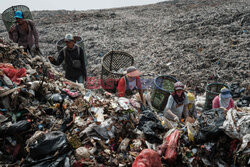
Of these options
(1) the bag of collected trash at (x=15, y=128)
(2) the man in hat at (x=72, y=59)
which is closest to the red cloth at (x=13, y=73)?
(1) the bag of collected trash at (x=15, y=128)

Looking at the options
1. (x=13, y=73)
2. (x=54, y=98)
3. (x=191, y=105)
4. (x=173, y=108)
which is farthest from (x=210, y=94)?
(x=13, y=73)

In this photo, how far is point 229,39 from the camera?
323 inches

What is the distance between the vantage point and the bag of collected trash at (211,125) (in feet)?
7.88

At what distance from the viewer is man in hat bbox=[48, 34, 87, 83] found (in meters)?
4.11

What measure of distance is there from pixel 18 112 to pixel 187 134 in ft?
8.40

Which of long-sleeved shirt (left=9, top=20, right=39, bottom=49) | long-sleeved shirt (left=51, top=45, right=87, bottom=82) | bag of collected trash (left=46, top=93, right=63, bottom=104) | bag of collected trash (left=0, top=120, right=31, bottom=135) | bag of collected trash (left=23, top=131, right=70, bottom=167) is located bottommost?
bag of collected trash (left=23, top=131, right=70, bottom=167)

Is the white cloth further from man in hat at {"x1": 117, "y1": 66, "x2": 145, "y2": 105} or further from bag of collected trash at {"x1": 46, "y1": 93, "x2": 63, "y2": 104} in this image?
bag of collected trash at {"x1": 46, "y1": 93, "x2": 63, "y2": 104}

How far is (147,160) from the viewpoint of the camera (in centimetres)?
229

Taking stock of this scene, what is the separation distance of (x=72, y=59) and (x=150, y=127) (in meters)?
2.39

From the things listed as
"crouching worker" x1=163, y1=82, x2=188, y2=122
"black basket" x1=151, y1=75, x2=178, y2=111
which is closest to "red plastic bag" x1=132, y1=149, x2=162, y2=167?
"crouching worker" x1=163, y1=82, x2=188, y2=122

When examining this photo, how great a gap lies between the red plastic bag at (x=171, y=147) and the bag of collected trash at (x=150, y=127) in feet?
0.76

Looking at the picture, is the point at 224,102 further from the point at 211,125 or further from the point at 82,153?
the point at 82,153

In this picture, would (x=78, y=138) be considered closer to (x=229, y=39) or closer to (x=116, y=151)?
(x=116, y=151)

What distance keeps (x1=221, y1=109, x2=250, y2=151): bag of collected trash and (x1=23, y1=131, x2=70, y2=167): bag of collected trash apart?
206cm
